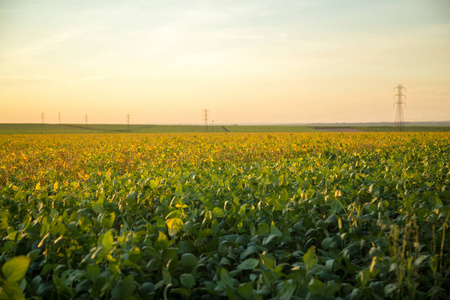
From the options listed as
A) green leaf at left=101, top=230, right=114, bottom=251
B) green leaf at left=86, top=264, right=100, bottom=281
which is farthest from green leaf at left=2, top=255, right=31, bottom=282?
green leaf at left=101, top=230, right=114, bottom=251

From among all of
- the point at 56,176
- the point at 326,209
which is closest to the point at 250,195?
the point at 326,209

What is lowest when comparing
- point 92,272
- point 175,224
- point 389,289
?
point 389,289

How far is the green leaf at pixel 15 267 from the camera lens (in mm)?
1614

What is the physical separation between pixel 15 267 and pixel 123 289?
2.10ft

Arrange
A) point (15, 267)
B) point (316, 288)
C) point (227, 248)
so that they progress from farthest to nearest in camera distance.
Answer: point (227, 248) < point (316, 288) < point (15, 267)

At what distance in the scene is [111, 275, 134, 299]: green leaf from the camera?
195cm

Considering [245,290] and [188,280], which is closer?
[245,290]

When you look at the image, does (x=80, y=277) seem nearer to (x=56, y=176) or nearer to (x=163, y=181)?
(x=163, y=181)

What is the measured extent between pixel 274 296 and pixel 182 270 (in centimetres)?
84

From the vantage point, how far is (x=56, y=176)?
8.02 meters

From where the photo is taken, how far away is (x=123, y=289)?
1967mm

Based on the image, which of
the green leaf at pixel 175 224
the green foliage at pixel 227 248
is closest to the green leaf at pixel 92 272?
the green foliage at pixel 227 248

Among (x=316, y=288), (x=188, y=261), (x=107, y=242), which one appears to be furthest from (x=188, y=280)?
(x=316, y=288)

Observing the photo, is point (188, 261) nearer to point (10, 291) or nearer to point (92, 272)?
point (92, 272)
